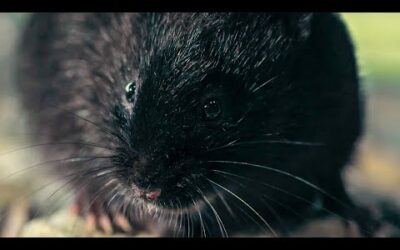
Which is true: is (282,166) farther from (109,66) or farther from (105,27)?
(105,27)

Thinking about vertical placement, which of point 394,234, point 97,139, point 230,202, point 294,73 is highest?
point 294,73

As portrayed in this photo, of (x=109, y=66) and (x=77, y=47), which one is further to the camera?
(x=77, y=47)

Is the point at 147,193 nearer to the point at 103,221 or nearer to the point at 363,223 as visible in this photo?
the point at 103,221

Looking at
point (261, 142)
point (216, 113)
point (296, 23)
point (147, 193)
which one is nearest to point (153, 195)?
point (147, 193)

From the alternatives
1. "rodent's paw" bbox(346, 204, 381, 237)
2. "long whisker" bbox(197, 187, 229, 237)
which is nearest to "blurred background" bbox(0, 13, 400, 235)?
"rodent's paw" bbox(346, 204, 381, 237)

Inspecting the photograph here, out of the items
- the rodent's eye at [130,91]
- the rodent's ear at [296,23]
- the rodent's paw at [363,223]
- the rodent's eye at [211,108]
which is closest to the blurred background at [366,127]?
the rodent's paw at [363,223]

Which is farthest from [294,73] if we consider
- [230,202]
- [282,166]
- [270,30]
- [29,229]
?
[29,229]

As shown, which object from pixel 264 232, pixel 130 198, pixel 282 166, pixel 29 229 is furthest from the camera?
pixel 29 229
